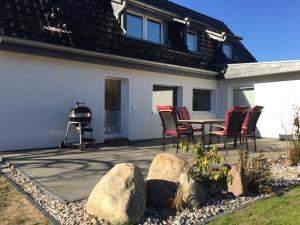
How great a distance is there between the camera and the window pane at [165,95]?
16.3 meters

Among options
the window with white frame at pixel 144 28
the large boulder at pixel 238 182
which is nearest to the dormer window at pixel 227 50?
the window with white frame at pixel 144 28

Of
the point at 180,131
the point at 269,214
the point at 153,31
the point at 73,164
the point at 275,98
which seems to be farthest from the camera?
the point at 153,31

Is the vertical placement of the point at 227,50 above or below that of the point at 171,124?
above

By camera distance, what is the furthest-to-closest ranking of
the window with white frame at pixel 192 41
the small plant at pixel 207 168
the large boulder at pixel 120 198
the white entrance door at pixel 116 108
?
the window with white frame at pixel 192 41, the white entrance door at pixel 116 108, the small plant at pixel 207 168, the large boulder at pixel 120 198

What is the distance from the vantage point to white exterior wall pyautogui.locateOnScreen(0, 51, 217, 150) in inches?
412

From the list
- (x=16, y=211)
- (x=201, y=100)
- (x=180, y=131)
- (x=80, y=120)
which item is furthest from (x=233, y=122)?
(x=201, y=100)

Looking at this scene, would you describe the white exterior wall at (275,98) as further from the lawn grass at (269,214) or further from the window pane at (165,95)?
the lawn grass at (269,214)

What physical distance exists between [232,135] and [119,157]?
11.4 feet

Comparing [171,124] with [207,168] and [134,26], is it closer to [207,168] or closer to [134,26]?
[207,168]

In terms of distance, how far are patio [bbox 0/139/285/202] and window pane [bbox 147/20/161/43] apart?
5.93 meters

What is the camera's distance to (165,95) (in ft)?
55.5

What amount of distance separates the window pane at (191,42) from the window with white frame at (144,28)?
215cm

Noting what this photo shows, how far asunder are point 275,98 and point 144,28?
637 centimetres

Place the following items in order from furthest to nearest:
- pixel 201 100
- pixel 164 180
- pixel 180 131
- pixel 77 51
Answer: pixel 201 100 < pixel 77 51 < pixel 180 131 < pixel 164 180
